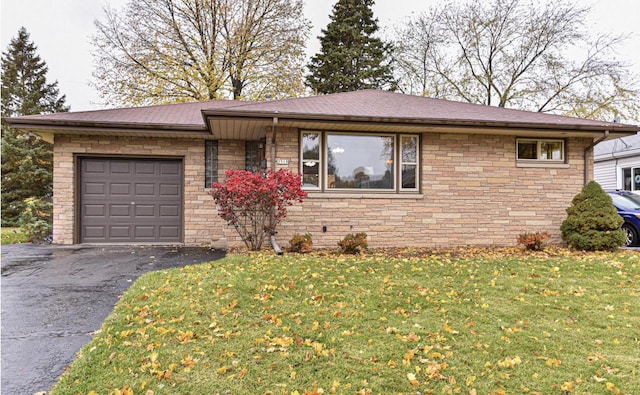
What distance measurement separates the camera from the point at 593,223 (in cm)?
747

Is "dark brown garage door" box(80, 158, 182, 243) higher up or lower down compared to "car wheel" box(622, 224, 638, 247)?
higher up

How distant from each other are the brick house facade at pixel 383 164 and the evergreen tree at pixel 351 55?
15.3 m

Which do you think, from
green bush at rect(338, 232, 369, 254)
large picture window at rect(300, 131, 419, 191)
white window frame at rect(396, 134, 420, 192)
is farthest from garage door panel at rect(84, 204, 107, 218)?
white window frame at rect(396, 134, 420, 192)

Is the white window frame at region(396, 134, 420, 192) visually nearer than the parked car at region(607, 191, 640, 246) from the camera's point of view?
Yes

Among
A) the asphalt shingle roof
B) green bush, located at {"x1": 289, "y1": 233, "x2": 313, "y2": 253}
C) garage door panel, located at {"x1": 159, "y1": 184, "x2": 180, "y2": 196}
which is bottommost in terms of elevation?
green bush, located at {"x1": 289, "y1": 233, "x2": 313, "y2": 253}

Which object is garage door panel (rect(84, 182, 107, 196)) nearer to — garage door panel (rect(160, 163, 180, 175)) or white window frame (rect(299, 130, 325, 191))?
garage door panel (rect(160, 163, 180, 175))

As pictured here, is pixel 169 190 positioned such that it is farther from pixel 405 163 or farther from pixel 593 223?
pixel 593 223

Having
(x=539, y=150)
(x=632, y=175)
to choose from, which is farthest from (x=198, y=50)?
(x=632, y=175)

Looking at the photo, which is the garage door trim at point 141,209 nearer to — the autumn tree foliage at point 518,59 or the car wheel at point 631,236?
the car wheel at point 631,236

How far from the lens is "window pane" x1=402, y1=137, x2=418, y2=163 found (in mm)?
8281

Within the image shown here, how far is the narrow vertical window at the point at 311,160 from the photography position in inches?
314

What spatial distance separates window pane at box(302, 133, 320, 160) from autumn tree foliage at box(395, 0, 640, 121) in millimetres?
15833

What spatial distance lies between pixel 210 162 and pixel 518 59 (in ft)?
60.7

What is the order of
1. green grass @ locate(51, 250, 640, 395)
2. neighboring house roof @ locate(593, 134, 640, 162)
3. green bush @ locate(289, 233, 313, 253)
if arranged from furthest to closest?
1. neighboring house roof @ locate(593, 134, 640, 162)
2. green bush @ locate(289, 233, 313, 253)
3. green grass @ locate(51, 250, 640, 395)
